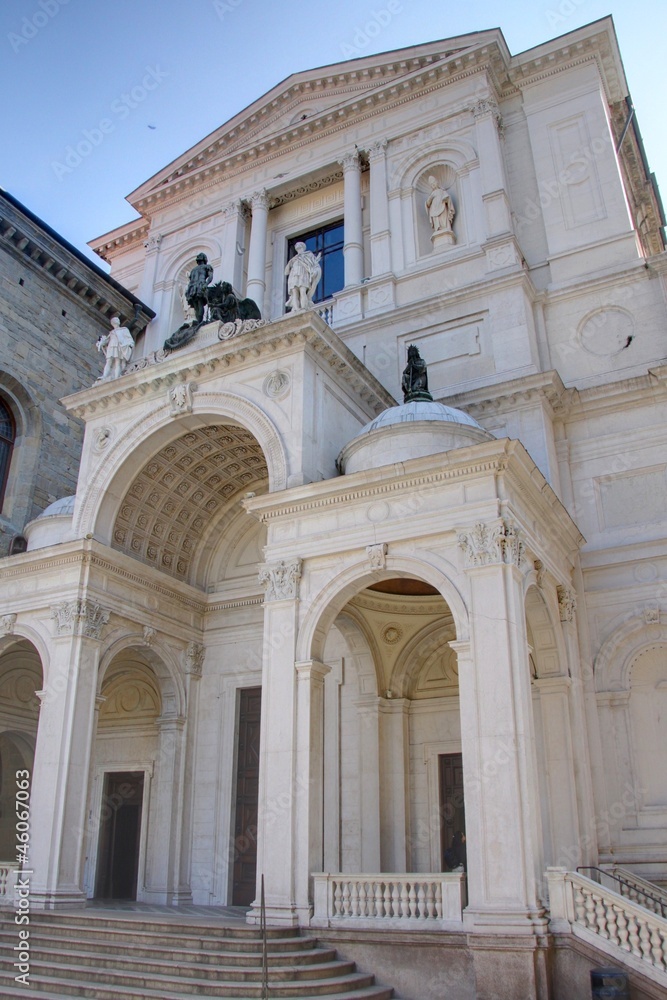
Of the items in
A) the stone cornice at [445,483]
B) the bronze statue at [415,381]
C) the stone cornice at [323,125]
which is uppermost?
the stone cornice at [323,125]

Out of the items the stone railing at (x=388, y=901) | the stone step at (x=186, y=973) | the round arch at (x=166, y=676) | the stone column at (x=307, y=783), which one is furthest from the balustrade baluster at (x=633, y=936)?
the round arch at (x=166, y=676)

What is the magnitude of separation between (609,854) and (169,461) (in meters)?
11.1

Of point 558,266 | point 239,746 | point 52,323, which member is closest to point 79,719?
point 239,746

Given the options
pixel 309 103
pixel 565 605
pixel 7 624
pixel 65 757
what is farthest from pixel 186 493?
pixel 309 103

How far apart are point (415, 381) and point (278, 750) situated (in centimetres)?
750

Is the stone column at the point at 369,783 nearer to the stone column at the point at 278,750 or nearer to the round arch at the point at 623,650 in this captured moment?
the stone column at the point at 278,750

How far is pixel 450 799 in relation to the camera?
53.9 ft

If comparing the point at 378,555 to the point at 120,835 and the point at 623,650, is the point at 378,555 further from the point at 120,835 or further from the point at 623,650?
the point at 120,835

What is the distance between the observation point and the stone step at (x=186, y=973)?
10.2 metres

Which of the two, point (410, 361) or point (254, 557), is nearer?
point (410, 361)

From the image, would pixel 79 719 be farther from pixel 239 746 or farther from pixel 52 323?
pixel 52 323

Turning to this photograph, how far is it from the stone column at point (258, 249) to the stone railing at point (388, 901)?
16081mm

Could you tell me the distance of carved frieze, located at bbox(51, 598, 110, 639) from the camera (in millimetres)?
16188

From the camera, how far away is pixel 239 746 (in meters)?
18.3
